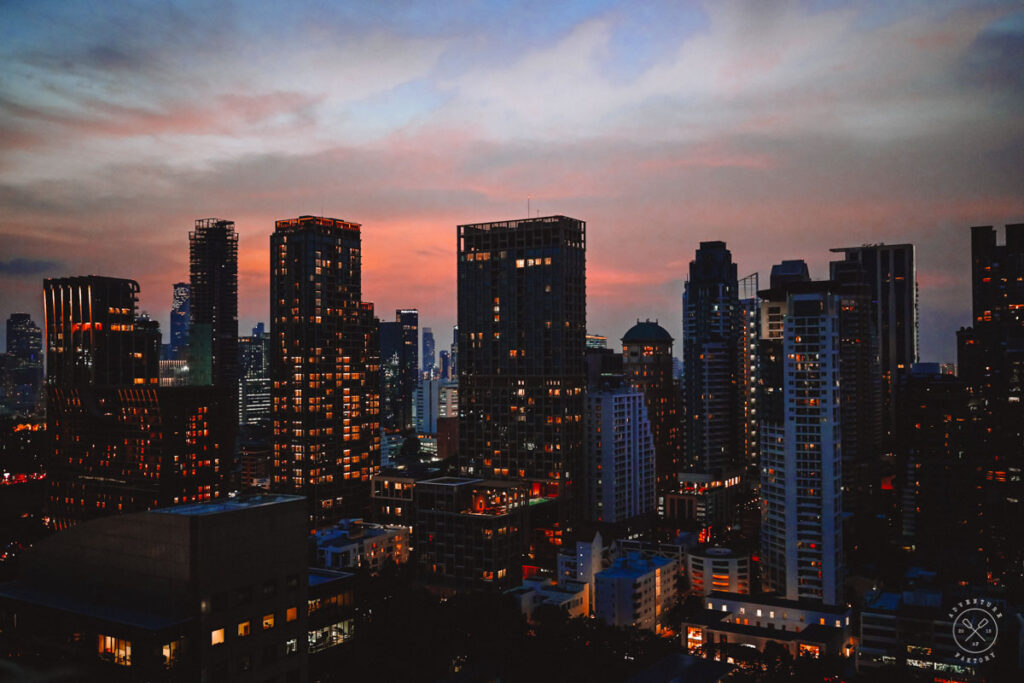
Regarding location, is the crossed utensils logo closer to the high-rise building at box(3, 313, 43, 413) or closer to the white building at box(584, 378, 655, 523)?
the white building at box(584, 378, 655, 523)

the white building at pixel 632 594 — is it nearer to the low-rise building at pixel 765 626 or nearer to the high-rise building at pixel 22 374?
the low-rise building at pixel 765 626

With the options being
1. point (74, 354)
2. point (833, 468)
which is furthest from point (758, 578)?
point (74, 354)

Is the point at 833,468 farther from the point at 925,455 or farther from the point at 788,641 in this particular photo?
the point at 925,455

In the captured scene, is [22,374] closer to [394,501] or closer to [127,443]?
[127,443]

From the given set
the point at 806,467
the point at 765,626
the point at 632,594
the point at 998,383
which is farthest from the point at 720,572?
the point at 998,383

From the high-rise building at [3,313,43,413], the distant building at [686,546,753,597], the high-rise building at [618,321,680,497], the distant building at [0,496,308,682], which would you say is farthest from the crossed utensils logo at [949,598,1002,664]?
the high-rise building at [3,313,43,413]

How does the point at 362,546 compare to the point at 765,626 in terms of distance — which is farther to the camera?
the point at 362,546
